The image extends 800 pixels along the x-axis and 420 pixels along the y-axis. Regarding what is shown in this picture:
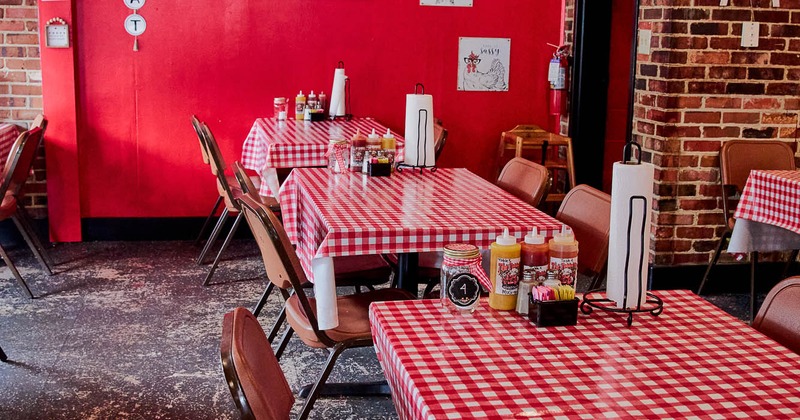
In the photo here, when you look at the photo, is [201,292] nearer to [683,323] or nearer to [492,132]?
[492,132]

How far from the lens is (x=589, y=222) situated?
3127 millimetres

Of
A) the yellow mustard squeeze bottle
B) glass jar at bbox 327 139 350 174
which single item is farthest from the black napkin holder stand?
the yellow mustard squeeze bottle

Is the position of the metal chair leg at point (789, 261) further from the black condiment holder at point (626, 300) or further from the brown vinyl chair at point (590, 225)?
the black condiment holder at point (626, 300)

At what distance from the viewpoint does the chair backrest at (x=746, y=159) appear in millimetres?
4797

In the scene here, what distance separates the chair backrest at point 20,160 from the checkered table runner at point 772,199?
11.9 ft

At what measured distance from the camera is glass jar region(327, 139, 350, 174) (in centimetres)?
408

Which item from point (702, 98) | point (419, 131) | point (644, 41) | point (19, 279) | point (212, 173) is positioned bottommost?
point (19, 279)

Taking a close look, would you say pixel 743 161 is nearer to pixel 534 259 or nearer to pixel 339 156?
pixel 339 156

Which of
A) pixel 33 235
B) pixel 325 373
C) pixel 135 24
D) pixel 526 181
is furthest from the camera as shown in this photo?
pixel 135 24

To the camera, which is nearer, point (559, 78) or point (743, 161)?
point (743, 161)

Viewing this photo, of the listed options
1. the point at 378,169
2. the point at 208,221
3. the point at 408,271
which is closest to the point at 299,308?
the point at 408,271

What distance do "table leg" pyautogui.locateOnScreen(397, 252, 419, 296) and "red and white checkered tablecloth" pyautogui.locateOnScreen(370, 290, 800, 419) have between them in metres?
1.19

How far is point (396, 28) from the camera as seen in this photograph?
618cm

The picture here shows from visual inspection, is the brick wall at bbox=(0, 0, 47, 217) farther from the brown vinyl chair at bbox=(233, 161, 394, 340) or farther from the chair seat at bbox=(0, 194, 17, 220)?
the brown vinyl chair at bbox=(233, 161, 394, 340)
